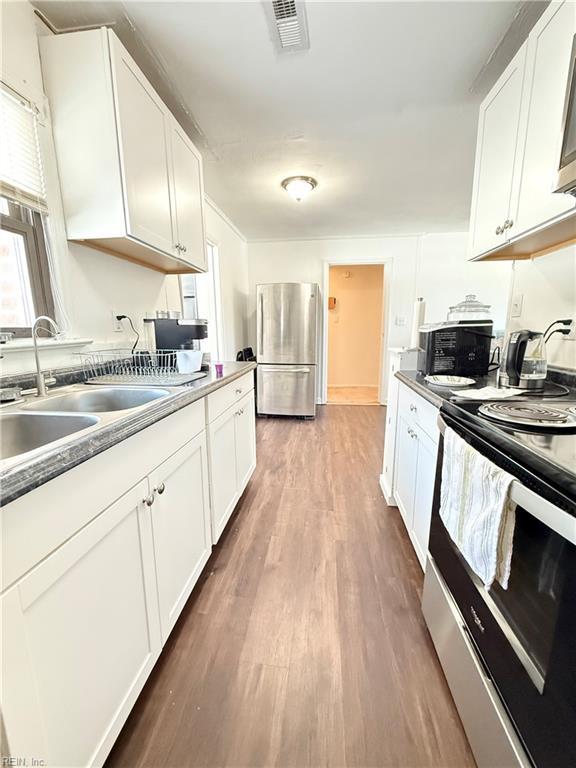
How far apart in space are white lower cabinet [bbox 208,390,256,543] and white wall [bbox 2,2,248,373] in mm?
750

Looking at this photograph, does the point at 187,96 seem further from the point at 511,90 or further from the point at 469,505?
the point at 469,505

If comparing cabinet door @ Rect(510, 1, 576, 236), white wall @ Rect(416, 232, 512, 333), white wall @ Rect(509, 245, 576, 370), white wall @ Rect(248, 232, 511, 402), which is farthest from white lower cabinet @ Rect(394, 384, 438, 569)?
white wall @ Rect(416, 232, 512, 333)

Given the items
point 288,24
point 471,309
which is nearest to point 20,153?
point 288,24

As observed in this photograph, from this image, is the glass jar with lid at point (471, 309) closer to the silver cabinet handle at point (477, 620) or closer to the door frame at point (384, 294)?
the silver cabinet handle at point (477, 620)

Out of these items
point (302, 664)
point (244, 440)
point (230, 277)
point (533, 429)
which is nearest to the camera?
point (533, 429)

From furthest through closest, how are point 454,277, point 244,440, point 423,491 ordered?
point 454,277
point 244,440
point 423,491

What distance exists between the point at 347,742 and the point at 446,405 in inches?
41.0

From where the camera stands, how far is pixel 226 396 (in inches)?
64.1

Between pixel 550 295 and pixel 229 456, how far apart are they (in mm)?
1919

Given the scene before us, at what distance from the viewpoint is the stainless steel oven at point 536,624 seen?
526mm

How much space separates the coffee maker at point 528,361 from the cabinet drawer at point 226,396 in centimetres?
135

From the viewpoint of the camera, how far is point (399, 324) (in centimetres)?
444

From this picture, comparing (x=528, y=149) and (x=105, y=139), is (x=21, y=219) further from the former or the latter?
(x=528, y=149)

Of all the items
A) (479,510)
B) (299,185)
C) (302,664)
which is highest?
(299,185)
